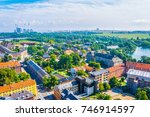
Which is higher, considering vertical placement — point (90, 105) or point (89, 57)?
point (90, 105)

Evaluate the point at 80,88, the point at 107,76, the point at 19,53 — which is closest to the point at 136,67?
the point at 107,76

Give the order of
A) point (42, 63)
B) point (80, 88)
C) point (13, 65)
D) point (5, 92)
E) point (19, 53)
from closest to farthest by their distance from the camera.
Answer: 1. point (5, 92)
2. point (80, 88)
3. point (13, 65)
4. point (42, 63)
5. point (19, 53)

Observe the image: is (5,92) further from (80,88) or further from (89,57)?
(89,57)

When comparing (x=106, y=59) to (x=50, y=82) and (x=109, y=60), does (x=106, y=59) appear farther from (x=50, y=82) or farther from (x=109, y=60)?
(x=50, y=82)

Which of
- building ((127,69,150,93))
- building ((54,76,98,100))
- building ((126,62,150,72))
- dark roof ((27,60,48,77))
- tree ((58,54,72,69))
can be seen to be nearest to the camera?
building ((54,76,98,100))

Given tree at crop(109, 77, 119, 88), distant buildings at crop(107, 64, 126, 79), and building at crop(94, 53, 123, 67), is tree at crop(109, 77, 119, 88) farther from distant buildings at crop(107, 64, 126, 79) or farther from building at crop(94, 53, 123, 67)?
building at crop(94, 53, 123, 67)

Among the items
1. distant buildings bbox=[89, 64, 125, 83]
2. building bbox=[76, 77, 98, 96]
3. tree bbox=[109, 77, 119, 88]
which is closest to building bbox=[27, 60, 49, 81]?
building bbox=[76, 77, 98, 96]

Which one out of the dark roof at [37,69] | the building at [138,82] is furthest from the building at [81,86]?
the dark roof at [37,69]

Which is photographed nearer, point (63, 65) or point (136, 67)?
point (136, 67)
